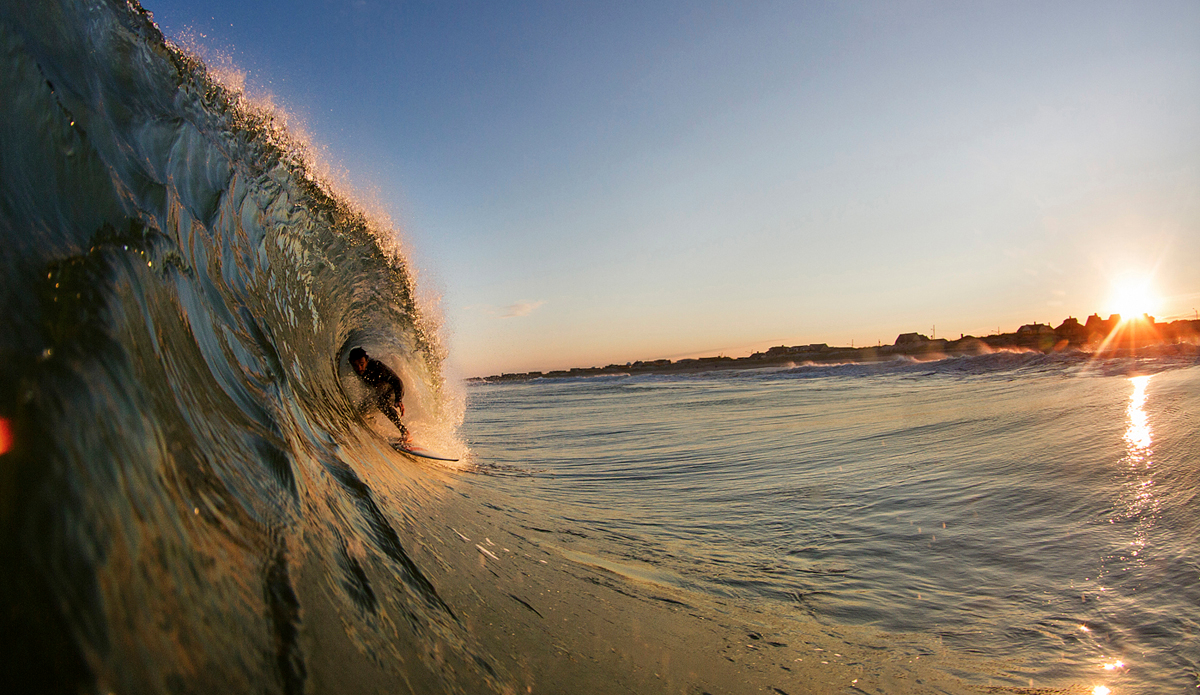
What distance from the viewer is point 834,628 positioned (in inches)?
93.0

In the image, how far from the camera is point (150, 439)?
1.15 m

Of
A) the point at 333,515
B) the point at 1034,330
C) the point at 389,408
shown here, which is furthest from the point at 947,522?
the point at 1034,330

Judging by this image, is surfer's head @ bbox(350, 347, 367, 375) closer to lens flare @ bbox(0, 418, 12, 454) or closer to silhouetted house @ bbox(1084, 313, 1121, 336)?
lens flare @ bbox(0, 418, 12, 454)

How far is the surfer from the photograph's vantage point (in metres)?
5.80

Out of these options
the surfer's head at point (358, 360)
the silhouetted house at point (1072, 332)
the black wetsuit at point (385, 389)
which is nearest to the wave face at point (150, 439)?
the surfer's head at point (358, 360)

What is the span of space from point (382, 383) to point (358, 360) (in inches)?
16.7

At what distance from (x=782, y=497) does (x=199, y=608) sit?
4191 mm

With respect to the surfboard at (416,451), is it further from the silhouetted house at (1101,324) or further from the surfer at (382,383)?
the silhouetted house at (1101,324)

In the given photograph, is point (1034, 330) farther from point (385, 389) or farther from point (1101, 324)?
point (385, 389)

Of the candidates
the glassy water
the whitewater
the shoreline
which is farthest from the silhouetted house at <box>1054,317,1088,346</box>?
the whitewater

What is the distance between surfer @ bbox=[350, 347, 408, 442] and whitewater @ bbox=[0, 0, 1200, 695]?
0.46 m

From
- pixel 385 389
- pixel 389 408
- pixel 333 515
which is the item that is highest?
pixel 385 389

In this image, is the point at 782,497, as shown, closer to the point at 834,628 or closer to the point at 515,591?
the point at 834,628

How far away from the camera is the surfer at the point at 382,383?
580cm
